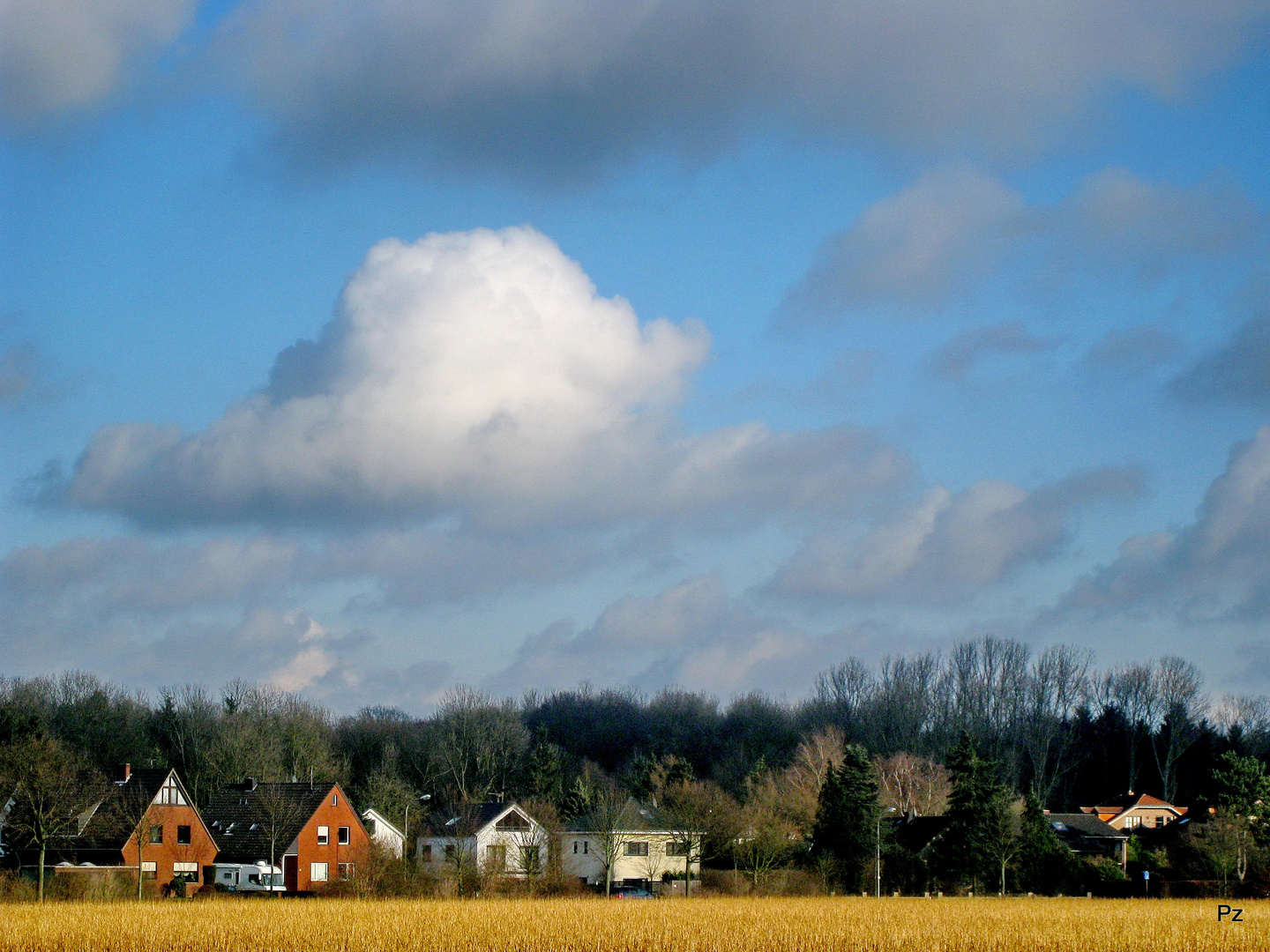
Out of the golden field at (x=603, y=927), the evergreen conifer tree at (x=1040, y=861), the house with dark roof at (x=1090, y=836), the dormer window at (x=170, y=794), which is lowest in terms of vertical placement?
the house with dark roof at (x=1090, y=836)

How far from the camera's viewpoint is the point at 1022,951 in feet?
106

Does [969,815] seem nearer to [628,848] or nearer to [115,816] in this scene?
[628,848]

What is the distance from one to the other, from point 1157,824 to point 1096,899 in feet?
156

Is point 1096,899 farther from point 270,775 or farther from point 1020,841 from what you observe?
point 270,775

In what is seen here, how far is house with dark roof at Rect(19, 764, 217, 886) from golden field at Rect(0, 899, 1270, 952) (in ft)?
53.9

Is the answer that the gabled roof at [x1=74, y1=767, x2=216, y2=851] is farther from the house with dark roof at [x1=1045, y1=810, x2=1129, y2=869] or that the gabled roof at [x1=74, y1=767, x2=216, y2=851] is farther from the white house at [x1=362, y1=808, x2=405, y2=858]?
the house with dark roof at [x1=1045, y1=810, x2=1129, y2=869]

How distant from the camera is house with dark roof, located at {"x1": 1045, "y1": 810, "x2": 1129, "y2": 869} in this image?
293 feet

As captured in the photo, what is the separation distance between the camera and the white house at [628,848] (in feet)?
242

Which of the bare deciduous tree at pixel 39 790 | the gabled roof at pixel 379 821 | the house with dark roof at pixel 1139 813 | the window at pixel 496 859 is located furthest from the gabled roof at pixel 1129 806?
the bare deciduous tree at pixel 39 790

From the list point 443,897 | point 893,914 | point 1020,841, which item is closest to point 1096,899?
point 1020,841

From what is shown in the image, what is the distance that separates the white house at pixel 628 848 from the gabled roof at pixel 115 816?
2277cm

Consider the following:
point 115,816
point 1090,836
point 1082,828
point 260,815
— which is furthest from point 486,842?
point 1082,828

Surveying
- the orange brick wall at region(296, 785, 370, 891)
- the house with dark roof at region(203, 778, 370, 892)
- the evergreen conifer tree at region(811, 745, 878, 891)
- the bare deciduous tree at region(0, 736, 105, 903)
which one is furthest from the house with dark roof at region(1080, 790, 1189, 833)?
the bare deciduous tree at region(0, 736, 105, 903)

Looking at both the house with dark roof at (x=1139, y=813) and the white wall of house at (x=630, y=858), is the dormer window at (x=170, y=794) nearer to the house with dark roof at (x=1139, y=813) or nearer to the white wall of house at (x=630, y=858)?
the white wall of house at (x=630, y=858)
